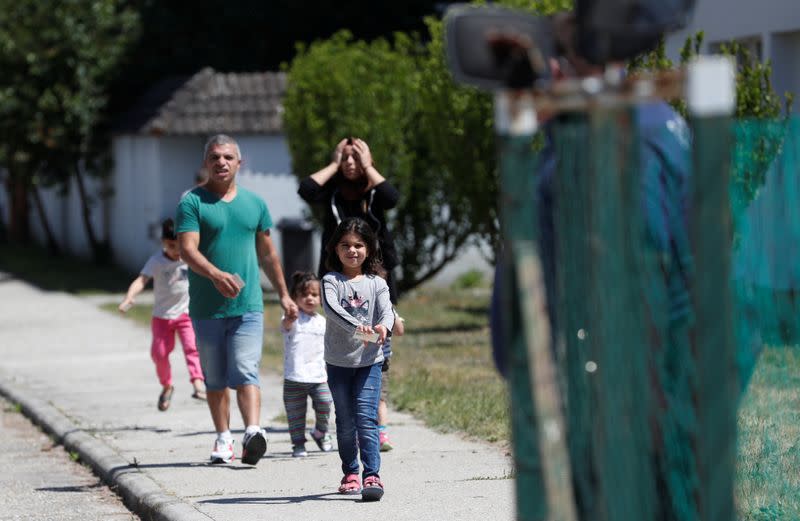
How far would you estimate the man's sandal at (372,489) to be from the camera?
715 cm

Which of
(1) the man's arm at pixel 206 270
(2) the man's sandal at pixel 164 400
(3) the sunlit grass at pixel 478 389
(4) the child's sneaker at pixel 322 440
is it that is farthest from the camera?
(2) the man's sandal at pixel 164 400

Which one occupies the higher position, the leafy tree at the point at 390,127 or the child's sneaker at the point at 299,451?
the leafy tree at the point at 390,127

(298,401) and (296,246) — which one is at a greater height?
(296,246)

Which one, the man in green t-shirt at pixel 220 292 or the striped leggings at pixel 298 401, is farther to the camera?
the striped leggings at pixel 298 401

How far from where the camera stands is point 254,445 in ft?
26.4

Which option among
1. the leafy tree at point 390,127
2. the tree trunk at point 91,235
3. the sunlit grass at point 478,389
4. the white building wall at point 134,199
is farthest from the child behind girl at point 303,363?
the tree trunk at point 91,235

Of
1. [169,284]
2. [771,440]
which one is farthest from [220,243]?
[771,440]

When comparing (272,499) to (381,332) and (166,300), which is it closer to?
(381,332)

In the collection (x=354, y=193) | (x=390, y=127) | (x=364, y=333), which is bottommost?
(x=364, y=333)

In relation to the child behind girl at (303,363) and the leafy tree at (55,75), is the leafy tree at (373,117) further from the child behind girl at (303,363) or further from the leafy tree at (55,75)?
the child behind girl at (303,363)

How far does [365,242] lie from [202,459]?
2.12 m

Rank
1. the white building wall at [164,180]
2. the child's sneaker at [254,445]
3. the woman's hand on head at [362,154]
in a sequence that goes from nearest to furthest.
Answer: the child's sneaker at [254,445], the woman's hand on head at [362,154], the white building wall at [164,180]

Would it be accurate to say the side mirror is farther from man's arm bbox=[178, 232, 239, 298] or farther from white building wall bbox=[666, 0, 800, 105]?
white building wall bbox=[666, 0, 800, 105]

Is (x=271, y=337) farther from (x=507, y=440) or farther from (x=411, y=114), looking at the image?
(x=507, y=440)
